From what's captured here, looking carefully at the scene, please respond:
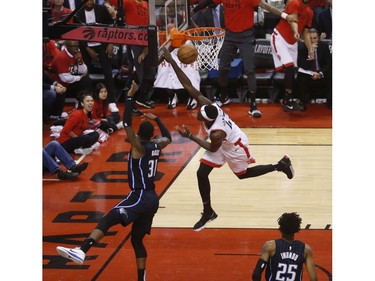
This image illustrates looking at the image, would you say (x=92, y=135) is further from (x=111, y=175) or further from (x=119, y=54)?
(x=119, y=54)

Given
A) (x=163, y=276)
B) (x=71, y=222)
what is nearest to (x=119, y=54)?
(x=71, y=222)

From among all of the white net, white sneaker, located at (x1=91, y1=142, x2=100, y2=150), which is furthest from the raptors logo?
white sneaker, located at (x1=91, y1=142, x2=100, y2=150)

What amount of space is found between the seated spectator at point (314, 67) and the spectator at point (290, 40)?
120 millimetres

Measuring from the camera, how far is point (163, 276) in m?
8.26

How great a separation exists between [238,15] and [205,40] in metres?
2.03

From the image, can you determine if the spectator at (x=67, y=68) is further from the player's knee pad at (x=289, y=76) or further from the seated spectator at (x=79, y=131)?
the player's knee pad at (x=289, y=76)

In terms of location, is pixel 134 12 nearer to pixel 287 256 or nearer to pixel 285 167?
pixel 285 167

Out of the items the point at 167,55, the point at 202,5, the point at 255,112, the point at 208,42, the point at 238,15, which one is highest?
the point at 167,55

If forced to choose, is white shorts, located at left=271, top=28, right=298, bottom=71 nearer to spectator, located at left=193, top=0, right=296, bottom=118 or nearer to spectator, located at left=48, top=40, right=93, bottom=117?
spectator, located at left=193, top=0, right=296, bottom=118

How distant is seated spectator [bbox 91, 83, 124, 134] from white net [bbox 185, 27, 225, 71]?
1497 mm

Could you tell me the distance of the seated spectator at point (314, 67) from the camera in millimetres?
13227

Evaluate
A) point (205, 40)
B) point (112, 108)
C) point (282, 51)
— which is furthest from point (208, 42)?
point (112, 108)

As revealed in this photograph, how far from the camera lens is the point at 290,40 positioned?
13.0 metres

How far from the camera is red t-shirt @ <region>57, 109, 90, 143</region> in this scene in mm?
11688
